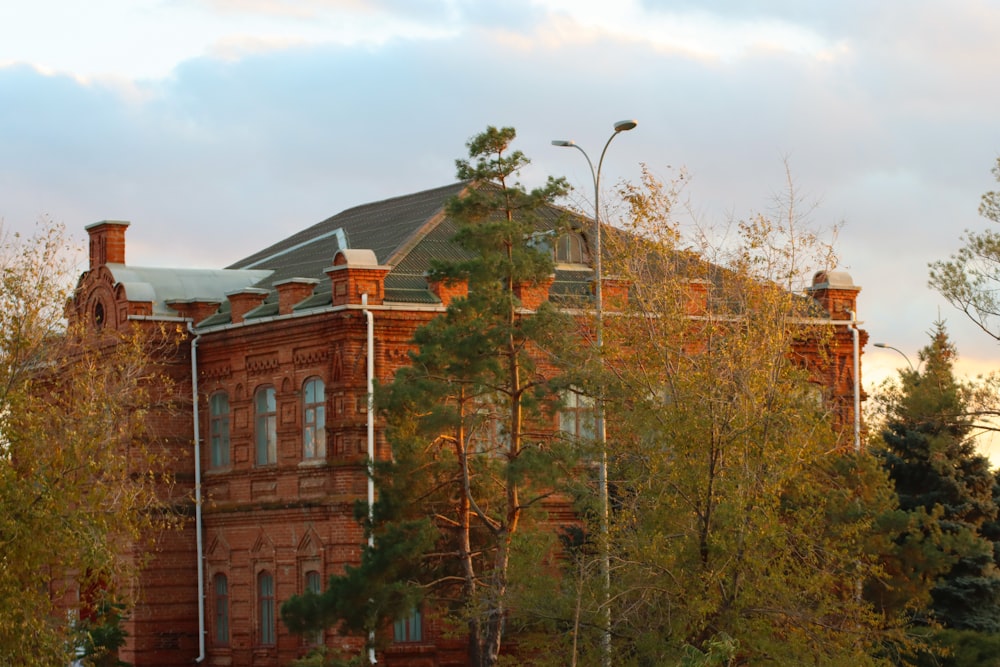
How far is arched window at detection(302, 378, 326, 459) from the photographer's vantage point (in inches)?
1574

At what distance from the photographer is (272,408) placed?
41.5 metres

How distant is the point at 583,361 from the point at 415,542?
4.39m

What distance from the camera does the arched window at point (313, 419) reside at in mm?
39969

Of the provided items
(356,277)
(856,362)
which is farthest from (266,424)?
(856,362)

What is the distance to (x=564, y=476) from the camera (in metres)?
31.0

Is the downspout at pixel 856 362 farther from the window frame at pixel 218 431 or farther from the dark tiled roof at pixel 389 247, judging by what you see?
the window frame at pixel 218 431

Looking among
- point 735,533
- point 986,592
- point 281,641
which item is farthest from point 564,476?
point 281,641

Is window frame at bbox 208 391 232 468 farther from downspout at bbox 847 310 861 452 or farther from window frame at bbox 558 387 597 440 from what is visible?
downspout at bbox 847 310 861 452

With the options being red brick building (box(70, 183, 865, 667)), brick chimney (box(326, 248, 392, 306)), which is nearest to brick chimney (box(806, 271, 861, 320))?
red brick building (box(70, 183, 865, 667))

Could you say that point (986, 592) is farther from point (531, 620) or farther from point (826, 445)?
point (531, 620)

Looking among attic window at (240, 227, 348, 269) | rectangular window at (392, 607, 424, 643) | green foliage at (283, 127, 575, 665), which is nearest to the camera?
green foliage at (283, 127, 575, 665)

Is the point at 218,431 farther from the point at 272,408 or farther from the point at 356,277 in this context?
the point at 356,277

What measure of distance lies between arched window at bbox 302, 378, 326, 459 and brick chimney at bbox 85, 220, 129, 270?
680 cm

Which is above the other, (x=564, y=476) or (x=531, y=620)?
(x=564, y=476)
